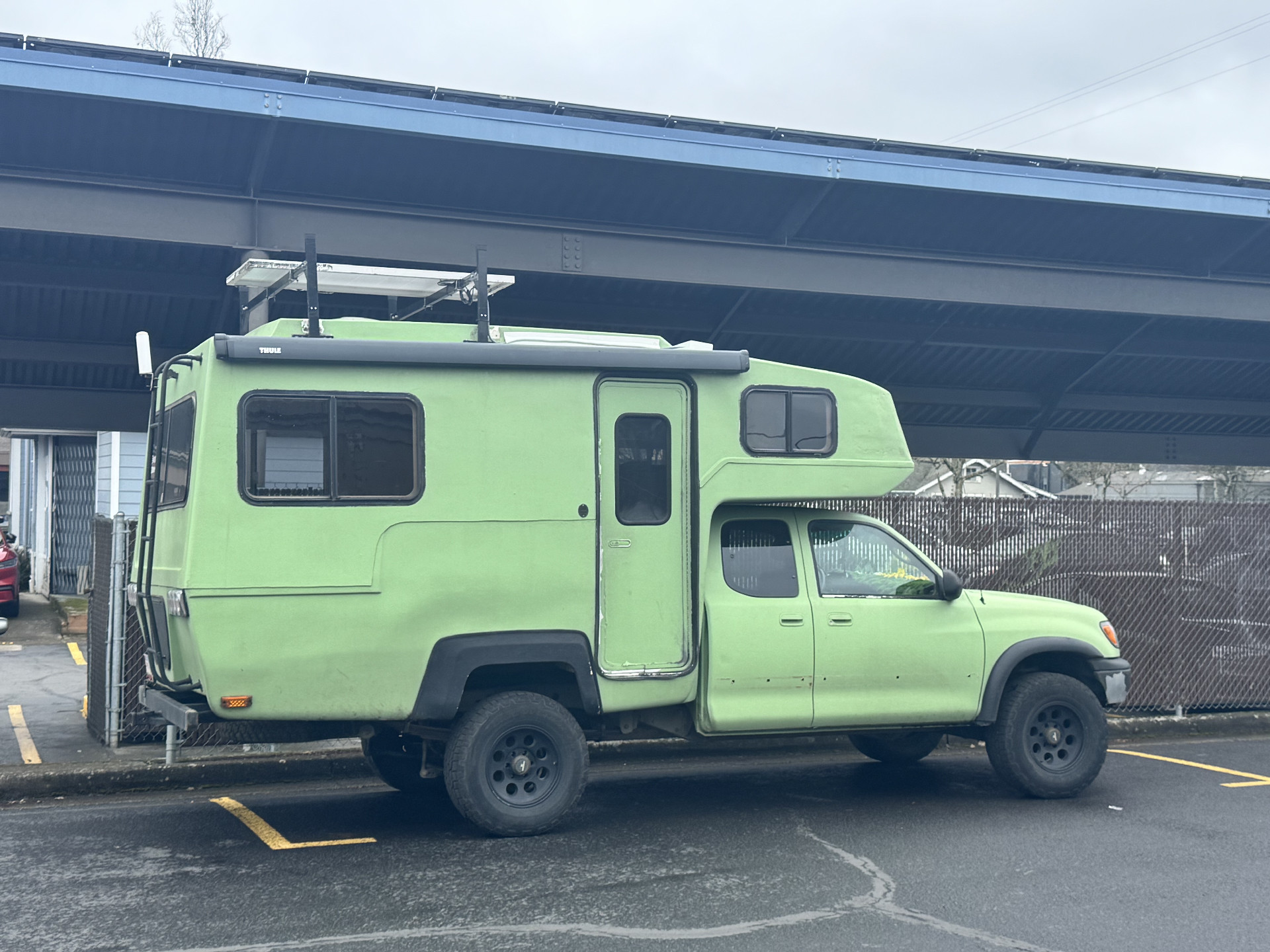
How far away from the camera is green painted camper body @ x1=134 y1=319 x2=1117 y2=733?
645 centimetres

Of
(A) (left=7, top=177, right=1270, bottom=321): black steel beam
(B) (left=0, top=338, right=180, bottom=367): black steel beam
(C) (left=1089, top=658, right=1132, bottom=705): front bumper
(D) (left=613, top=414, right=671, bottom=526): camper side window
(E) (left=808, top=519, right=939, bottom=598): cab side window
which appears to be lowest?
(C) (left=1089, top=658, right=1132, bottom=705): front bumper

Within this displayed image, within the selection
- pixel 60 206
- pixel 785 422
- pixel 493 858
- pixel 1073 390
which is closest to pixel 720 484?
pixel 785 422

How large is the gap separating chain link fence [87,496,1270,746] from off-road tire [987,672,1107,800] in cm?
248

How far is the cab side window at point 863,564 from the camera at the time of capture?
7770 millimetres

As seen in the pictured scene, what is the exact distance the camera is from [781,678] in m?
7.42

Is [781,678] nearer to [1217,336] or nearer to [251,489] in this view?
[251,489]

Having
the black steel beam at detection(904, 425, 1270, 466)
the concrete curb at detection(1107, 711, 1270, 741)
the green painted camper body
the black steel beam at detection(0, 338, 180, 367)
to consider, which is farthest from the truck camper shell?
the black steel beam at detection(904, 425, 1270, 466)

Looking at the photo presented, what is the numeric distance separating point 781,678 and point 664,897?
1.98 m

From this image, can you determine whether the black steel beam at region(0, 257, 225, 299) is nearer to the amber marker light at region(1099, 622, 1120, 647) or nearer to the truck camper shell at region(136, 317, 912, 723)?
the truck camper shell at region(136, 317, 912, 723)

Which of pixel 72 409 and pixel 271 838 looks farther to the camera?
pixel 72 409

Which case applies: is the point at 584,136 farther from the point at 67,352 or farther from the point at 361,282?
the point at 67,352

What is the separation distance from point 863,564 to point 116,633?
5328mm

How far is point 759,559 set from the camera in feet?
25.3

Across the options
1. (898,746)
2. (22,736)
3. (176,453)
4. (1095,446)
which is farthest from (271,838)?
(1095,446)
